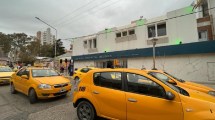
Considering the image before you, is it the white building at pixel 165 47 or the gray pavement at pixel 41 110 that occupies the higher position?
the white building at pixel 165 47

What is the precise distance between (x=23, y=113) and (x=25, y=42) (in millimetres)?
58108

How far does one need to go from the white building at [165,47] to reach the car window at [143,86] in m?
11.1

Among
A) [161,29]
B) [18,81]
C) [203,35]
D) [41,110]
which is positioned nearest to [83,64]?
[161,29]

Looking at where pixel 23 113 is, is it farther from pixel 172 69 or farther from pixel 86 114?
pixel 172 69

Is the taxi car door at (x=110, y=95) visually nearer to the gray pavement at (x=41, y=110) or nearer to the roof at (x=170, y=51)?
the gray pavement at (x=41, y=110)

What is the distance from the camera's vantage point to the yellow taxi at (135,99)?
3111 millimetres

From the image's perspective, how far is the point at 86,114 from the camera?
4.47m

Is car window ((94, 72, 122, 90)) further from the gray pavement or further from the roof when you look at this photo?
the roof

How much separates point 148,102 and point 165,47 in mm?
12074

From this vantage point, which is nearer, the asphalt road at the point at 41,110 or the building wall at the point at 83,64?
the asphalt road at the point at 41,110

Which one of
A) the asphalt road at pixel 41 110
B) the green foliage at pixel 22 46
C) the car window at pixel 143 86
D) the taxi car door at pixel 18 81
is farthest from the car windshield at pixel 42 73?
the green foliage at pixel 22 46

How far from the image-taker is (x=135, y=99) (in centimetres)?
360

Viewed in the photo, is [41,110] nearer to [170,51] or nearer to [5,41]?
[170,51]

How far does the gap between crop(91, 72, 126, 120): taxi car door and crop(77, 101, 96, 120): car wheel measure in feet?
1.00
